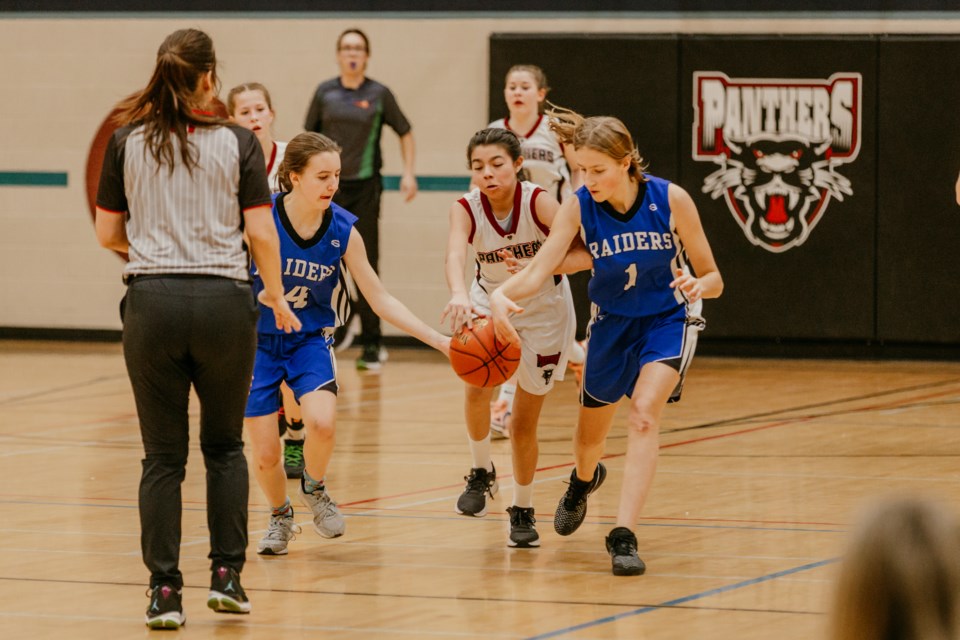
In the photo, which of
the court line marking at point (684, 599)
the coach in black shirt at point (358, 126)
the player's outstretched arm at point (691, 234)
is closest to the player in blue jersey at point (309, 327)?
the player's outstretched arm at point (691, 234)

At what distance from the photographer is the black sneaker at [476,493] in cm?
586

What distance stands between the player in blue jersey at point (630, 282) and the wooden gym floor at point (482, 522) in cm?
49

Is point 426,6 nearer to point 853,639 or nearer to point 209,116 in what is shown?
point 209,116

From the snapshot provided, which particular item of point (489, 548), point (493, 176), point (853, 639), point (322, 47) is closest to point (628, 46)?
point (322, 47)

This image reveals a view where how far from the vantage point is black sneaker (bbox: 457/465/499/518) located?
19.2ft

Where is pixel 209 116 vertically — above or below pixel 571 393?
above

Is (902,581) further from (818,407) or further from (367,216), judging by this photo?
(367,216)

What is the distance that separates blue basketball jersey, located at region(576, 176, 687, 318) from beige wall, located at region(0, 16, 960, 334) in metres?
6.63

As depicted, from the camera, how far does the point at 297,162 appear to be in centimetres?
513

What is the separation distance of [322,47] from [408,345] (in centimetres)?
249

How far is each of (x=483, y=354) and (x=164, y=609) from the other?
1.53 m

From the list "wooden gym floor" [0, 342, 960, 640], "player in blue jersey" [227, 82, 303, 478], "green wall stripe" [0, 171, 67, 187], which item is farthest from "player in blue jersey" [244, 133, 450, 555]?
"green wall stripe" [0, 171, 67, 187]

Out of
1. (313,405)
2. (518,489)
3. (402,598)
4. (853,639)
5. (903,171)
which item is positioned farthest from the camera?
(903,171)

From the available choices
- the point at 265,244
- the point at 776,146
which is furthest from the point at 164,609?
the point at 776,146
